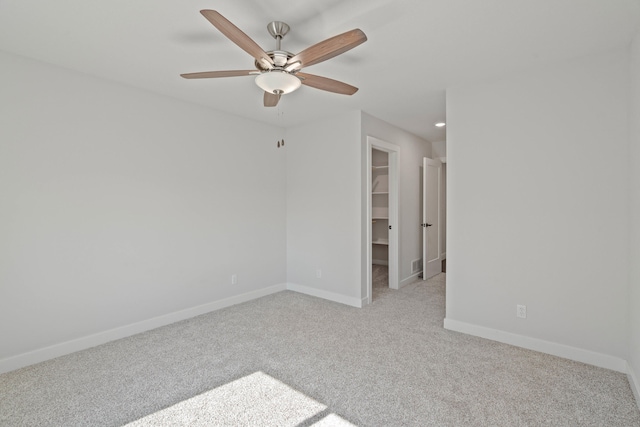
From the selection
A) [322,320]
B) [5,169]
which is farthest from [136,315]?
[322,320]

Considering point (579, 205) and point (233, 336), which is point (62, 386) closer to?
point (233, 336)

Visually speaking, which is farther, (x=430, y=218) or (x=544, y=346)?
(x=430, y=218)

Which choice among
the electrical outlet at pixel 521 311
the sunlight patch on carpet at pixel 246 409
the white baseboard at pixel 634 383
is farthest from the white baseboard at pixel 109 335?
the white baseboard at pixel 634 383

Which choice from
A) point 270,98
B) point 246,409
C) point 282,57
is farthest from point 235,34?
point 246,409

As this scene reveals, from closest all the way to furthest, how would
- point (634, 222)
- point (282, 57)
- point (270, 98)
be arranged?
point (282, 57), point (634, 222), point (270, 98)

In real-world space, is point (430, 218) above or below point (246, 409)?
above

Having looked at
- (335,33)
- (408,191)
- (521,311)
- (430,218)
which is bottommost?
(521,311)

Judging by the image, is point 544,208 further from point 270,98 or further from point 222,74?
point 222,74

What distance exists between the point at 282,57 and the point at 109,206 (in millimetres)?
2223

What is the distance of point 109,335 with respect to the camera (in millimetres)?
2932

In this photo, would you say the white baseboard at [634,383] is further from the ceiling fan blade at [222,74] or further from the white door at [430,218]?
the ceiling fan blade at [222,74]

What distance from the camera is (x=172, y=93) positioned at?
327 cm

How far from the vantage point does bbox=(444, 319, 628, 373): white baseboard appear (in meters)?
2.40

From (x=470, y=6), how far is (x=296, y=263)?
3.58m
